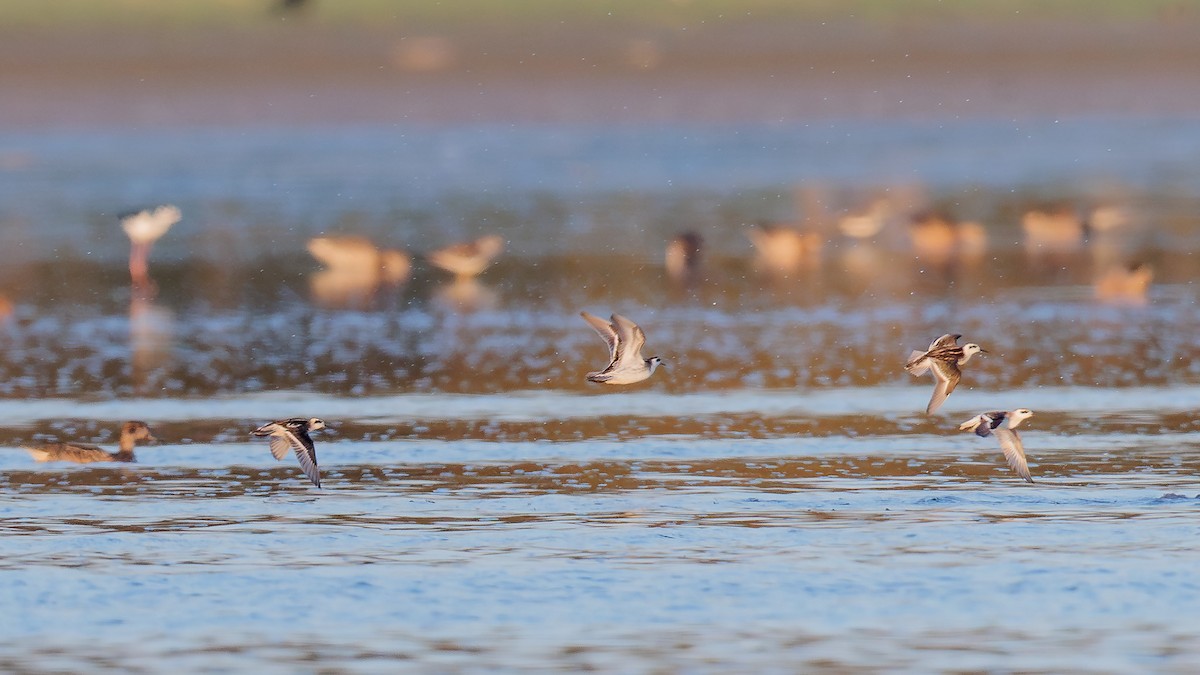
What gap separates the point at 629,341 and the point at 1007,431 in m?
1.78

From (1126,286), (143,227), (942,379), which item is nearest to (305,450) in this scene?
(942,379)

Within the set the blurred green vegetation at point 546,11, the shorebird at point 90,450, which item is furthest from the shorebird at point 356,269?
the blurred green vegetation at point 546,11

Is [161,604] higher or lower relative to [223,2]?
lower

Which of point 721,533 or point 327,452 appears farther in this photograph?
point 327,452

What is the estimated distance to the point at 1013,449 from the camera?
32.0 ft

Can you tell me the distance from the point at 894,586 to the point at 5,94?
3157cm

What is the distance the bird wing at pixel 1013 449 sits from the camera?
381 inches

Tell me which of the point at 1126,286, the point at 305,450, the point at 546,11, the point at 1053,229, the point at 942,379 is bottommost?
the point at 305,450

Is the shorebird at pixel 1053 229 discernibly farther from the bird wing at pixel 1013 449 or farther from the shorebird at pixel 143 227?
the bird wing at pixel 1013 449

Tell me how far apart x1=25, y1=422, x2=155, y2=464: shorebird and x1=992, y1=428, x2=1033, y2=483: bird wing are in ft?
14.0

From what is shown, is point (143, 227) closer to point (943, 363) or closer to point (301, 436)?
point (301, 436)

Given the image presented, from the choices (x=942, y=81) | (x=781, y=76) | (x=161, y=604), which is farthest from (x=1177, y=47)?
(x=161, y=604)

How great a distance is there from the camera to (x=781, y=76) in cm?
3834

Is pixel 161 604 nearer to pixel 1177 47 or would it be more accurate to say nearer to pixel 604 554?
pixel 604 554
